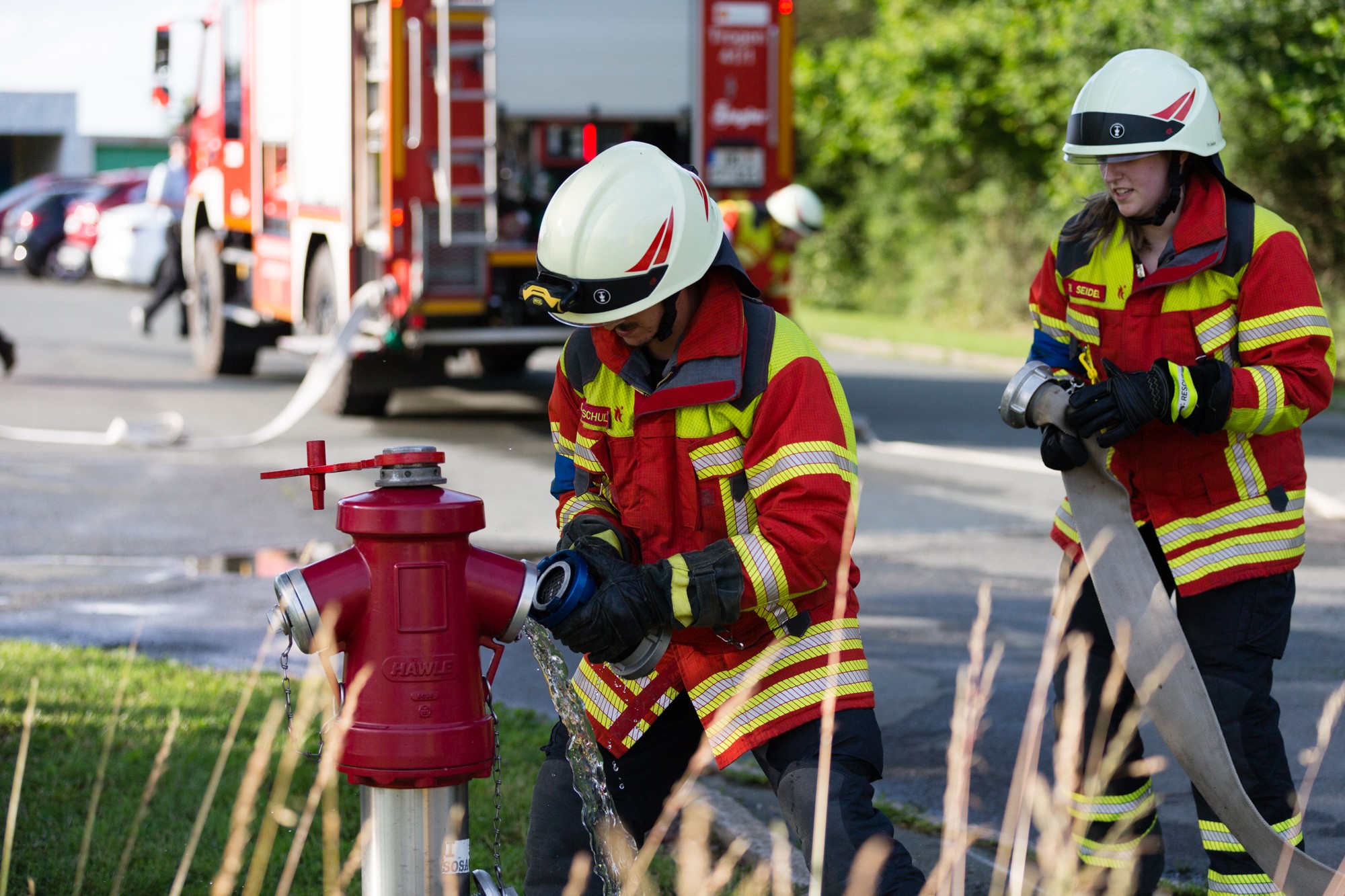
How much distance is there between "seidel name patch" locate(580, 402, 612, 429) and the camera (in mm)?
2781

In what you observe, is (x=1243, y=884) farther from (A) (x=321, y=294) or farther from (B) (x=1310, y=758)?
(A) (x=321, y=294)

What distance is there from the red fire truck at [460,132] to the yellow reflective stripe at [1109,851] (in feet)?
23.9

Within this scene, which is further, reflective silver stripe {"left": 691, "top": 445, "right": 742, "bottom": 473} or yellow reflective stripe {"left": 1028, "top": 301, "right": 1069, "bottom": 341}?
yellow reflective stripe {"left": 1028, "top": 301, "right": 1069, "bottom": 341}

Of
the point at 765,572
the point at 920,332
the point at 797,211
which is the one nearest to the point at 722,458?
the point at 765,572

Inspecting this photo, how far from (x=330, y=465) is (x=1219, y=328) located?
182 centimetres

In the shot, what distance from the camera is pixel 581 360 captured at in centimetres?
281

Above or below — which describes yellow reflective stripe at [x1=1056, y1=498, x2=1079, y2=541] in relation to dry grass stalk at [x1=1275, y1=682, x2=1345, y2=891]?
above

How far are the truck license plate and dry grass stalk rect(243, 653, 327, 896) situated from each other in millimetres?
6708

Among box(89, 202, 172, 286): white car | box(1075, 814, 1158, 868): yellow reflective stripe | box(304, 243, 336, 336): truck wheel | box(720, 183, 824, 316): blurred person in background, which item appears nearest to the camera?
box(1075, 814, 1158, 868): yellow reflective stripe

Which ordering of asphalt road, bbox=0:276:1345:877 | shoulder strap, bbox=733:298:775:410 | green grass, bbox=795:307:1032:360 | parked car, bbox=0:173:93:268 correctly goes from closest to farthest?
shoulder strap, bbox=733:298:775:410, asphalt road, bbox=0:276:1345:877, green grass, bbox=795:307:1032:360, parked car, bbox=0:173:93:268

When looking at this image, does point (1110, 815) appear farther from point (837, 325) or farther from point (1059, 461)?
point (837, 325)

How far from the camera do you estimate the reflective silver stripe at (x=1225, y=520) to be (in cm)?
315

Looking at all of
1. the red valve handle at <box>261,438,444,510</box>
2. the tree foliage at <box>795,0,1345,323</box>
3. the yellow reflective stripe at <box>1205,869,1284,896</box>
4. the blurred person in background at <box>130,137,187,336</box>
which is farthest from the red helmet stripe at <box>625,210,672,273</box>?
the blurred person in background at <box>130,137,187,336</box>

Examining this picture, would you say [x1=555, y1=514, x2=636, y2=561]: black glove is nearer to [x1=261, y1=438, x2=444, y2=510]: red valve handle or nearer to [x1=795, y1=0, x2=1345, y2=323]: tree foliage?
[x1=261, y1=438, x2=444, y2=510]: red valve handle
